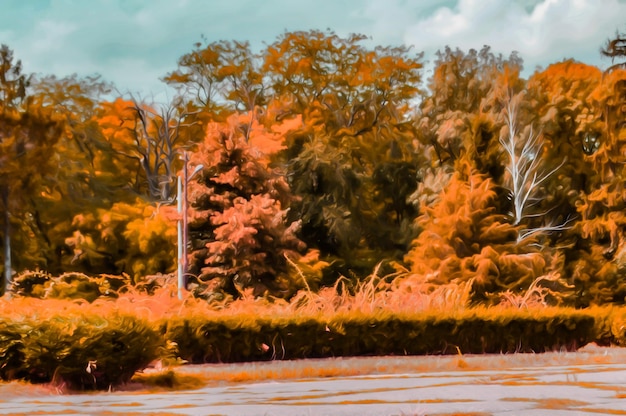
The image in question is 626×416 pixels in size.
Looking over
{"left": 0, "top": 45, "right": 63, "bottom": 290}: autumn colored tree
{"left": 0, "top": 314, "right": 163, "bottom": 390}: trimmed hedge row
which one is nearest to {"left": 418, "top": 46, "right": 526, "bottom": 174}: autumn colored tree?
{"left": 0, "top": 45, "right": 63, "bottom": 290}: autumn colored tree

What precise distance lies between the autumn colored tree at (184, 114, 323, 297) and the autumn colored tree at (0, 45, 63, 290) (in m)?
11.1

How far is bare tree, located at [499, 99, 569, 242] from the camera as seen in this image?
4394cm

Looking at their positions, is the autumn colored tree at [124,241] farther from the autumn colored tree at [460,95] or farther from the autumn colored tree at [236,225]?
the autumn colored tree at [460,95]

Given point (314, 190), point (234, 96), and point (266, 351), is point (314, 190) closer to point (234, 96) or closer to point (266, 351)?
point (234, 96)

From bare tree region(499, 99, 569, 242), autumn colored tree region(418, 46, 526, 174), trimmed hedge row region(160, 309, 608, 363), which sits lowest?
trimmed hedge row region(160, 309, 608, 363)

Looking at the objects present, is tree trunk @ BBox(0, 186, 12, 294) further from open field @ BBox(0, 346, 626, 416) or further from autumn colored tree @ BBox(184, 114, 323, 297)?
open field @ BBox(0, 346, 626, 416)

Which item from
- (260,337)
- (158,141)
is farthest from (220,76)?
(260,337)

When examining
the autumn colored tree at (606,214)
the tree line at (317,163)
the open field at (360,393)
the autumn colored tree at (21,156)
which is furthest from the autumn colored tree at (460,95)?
the open field at (360,393)

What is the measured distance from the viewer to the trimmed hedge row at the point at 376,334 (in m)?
18.0

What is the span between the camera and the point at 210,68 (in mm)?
51562

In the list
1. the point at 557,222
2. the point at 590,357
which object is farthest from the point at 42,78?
the point at 590,357

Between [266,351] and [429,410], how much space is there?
9477 millimetres

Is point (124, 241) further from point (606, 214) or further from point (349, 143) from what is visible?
point (606, 214)

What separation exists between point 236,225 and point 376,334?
496 inches
